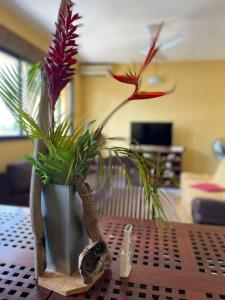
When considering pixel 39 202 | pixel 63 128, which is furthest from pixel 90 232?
pixel 63 128

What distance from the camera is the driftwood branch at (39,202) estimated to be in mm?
728

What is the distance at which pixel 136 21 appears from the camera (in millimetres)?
3113

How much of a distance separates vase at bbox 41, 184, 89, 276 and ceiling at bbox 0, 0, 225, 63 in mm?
2395

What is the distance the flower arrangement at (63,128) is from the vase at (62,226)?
23 millimetres

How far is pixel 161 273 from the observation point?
31.5 inches

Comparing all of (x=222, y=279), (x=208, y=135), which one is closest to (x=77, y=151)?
(x=222, y=279)

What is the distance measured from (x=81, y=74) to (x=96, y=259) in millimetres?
4970

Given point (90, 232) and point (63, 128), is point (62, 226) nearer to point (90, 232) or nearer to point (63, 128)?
point (90, 232)

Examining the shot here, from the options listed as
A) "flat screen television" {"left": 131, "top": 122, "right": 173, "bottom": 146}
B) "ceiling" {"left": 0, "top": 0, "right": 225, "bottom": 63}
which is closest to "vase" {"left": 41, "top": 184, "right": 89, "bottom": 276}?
"ceiling" {"left": 0, "top": 0, "right": 225, "bottom": 63}

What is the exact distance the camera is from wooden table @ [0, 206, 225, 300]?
70 cm

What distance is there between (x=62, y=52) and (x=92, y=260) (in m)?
0.60

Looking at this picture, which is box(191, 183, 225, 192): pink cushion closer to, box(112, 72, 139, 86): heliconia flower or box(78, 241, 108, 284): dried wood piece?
box(78, 241, 108, 284): dried wood piece

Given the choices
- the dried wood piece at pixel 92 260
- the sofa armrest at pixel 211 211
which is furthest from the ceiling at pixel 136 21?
the dried wood piece at pixel 92 260

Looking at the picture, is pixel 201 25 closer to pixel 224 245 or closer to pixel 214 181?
pixel 214 181
